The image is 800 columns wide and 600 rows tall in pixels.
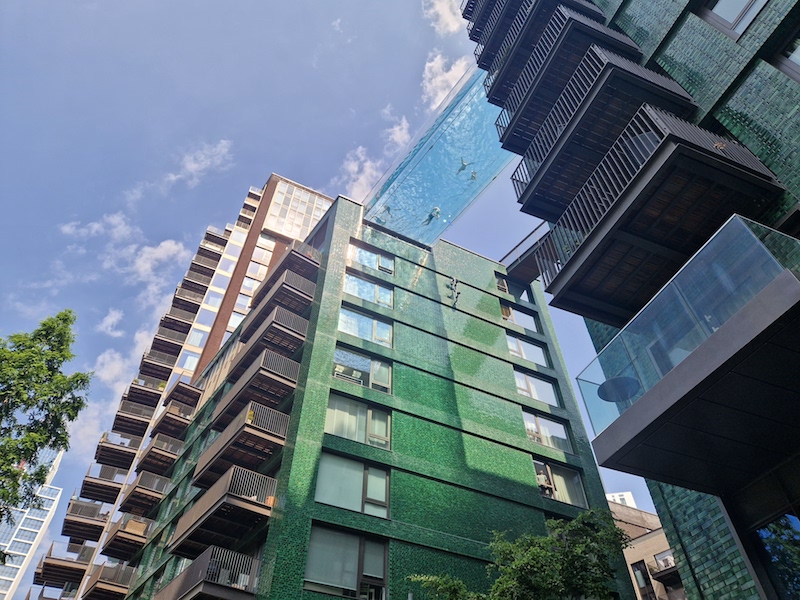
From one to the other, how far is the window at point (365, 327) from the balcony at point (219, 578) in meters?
10.4

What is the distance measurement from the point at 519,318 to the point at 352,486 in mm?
16666

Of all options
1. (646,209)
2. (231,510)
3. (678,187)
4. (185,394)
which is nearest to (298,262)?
(231,510)

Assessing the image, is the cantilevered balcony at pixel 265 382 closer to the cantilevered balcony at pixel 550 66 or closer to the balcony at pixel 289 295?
the balcony at pixel 289 295

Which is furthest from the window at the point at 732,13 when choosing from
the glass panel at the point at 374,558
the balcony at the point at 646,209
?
the glass panel at the point at 374,558

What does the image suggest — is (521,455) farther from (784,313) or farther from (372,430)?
(784,313)

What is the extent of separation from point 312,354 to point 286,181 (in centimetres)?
5949

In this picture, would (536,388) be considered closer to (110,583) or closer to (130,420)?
(110,583)

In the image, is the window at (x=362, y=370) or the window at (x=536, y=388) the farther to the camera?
the window at (x=536, y=388)

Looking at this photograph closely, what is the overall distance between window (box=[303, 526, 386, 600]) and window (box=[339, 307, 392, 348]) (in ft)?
30.6

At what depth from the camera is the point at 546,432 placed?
27.6 meters

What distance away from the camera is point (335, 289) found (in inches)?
1056

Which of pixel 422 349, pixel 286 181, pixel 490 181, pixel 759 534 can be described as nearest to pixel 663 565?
pixel 422 349

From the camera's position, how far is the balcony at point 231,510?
19.0m

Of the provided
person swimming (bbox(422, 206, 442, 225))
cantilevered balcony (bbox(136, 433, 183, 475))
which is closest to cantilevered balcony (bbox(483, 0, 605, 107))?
person swimming (bbox(422, 206, 442, 225))
